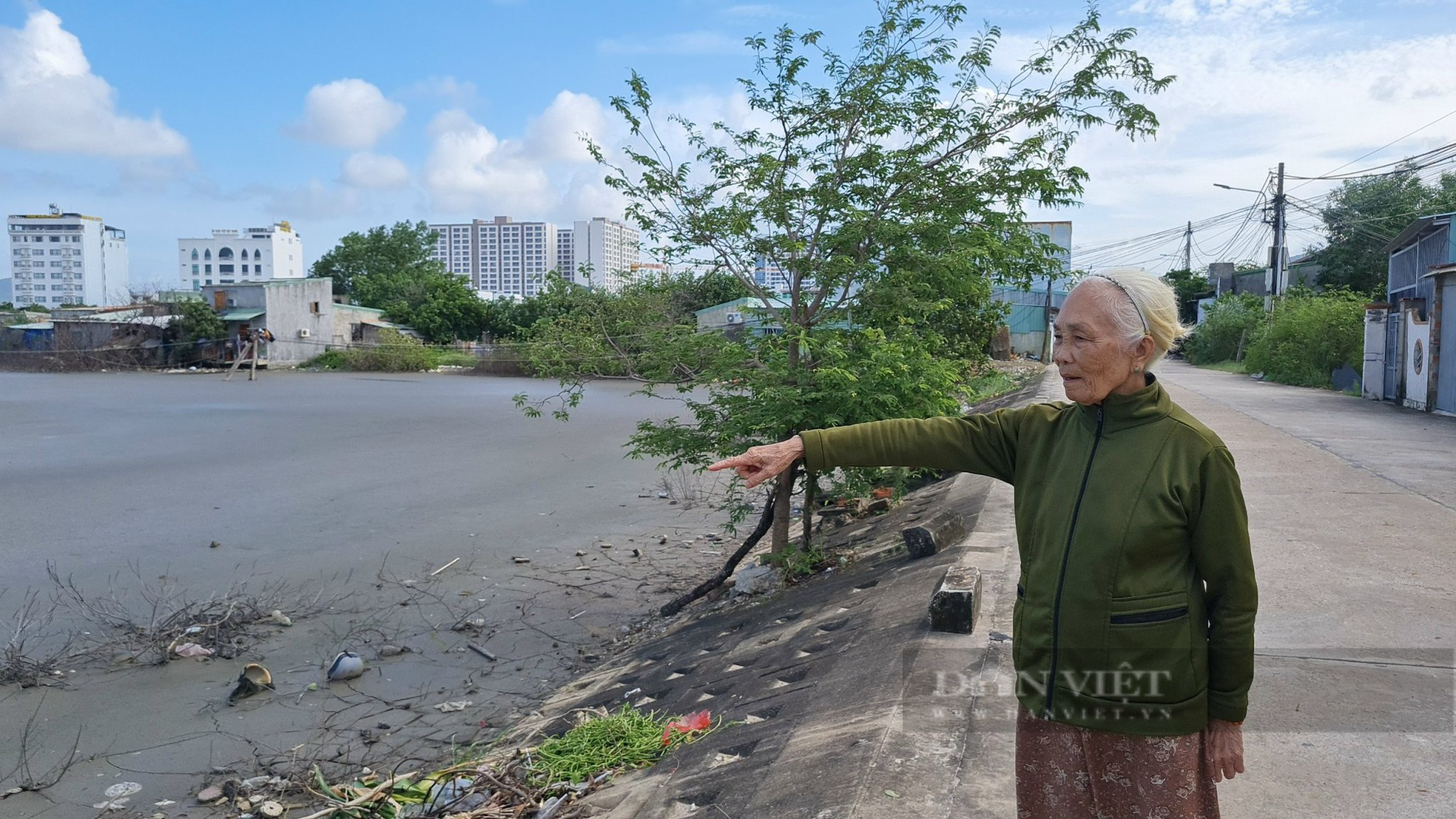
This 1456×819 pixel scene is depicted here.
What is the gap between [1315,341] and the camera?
913 inches

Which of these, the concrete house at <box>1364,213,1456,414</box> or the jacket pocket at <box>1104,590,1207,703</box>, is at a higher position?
the concrete house at <box>1364,213,1456,414</box>

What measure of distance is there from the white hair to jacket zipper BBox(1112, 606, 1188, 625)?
515mm

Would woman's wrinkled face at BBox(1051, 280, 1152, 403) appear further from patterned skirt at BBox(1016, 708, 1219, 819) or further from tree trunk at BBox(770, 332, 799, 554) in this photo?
tree trunk at BBox(770, 332, 799, 554)

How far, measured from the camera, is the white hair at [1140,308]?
2029mm

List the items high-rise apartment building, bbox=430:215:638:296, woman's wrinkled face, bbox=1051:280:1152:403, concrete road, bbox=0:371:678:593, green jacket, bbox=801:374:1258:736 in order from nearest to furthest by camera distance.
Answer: green jacket, bbox=801:374:1258:736, woman's wrinkled face, bbox=1051:280:1152:403, concrete road, bbox=0:371:678:593, high-rise apartment building, bbox=430:215:638:296

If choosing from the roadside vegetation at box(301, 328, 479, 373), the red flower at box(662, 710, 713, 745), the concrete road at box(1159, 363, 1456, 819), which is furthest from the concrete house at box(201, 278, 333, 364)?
the red flower at box(662, 710, 713, 745)

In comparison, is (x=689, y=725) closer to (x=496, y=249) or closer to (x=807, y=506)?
(x=807, y=506)

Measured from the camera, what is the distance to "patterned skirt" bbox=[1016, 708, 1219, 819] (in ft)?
6.51

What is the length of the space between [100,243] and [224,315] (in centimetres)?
13742

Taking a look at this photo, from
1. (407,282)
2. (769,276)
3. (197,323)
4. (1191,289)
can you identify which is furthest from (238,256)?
(769,276)

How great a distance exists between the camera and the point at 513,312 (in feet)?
175

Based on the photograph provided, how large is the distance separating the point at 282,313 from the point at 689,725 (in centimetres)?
5036

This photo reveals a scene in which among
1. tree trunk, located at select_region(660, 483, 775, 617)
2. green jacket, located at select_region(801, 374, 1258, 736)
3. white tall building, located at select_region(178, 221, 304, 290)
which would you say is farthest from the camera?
white tall building, located at select_region(178, 221, 304, 290)

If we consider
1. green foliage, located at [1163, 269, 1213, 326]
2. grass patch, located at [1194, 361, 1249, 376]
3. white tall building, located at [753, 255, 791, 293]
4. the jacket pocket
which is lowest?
the jacket pocket
